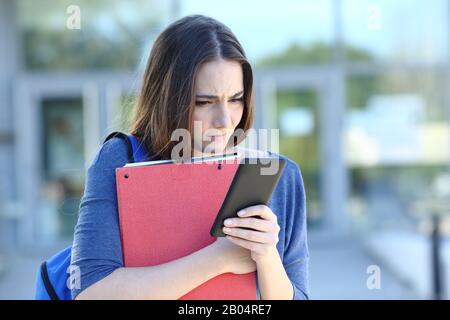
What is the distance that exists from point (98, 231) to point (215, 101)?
40 centimetres

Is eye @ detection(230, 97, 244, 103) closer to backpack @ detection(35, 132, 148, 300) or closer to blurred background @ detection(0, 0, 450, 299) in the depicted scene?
backpack @ detection(35, 132, 148, 300)

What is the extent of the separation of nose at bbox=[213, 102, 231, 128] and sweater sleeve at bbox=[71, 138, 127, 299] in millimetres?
Answer: 256

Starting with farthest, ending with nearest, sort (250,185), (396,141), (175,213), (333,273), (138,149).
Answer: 1. (396,141)
2. (333,273)
3. (138,149)
4. (175,213)
5. (250,185)

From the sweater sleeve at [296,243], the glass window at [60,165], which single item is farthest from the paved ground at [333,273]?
the sweater sleeve at [296,243]

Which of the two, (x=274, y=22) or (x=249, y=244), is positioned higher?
(x=274, y=22)

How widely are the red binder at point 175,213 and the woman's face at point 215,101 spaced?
0.40 ft

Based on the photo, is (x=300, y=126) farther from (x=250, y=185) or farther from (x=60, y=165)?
(x=250, y=185)

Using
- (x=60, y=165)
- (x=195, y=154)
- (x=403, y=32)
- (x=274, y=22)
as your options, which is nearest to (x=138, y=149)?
(x=195, y=154)

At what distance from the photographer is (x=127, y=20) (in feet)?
30.5

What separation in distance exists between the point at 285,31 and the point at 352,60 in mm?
1020

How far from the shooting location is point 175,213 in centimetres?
147

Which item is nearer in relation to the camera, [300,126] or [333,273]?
[333,273]

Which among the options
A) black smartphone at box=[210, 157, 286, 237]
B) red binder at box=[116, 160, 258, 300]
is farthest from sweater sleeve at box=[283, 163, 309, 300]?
black smartphone at box=[210, 157, 286, 237]

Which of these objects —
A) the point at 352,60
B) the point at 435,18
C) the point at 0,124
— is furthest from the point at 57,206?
the point at 435,18
